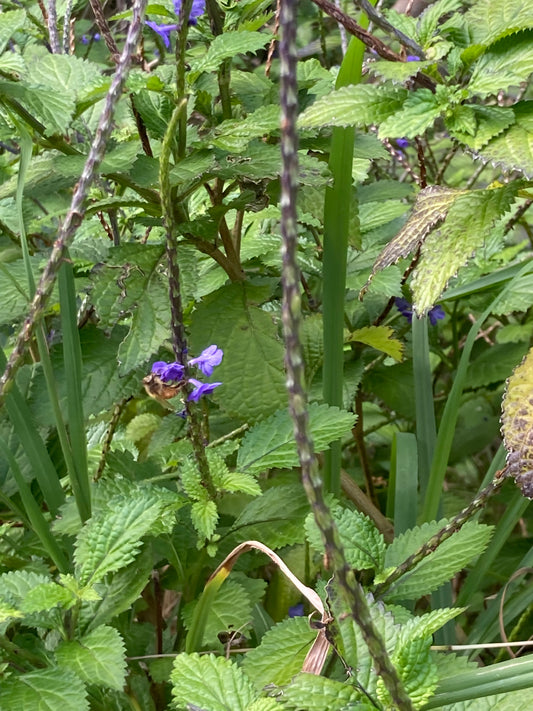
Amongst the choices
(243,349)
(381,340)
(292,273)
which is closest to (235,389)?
(243,349)

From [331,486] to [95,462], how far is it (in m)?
0.40

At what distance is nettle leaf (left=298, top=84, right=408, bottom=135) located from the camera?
0.94 metres

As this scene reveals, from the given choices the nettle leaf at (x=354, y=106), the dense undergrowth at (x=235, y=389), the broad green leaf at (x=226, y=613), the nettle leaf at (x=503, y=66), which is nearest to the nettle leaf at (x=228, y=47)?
the dense undergrowth at (x=235, y=389)

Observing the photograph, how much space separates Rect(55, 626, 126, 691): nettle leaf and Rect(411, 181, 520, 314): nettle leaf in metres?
0.50

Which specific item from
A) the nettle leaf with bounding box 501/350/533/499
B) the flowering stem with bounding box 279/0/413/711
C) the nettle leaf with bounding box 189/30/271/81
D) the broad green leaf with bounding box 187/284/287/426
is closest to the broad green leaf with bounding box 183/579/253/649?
the broad green leaf with bounding box 187/284/287/426

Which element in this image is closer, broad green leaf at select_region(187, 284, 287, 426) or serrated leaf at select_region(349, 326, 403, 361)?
broad green leaf at select_region(187, 284, 287, 426)

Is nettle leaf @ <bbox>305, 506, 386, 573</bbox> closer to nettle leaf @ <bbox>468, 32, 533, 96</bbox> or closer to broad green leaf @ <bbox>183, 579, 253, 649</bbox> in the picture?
broad green leaf @ <bbox>183, 579, 253, 649</bbox>

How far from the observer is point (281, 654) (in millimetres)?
935

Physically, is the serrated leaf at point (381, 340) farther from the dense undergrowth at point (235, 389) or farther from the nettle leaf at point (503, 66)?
the nettle leaf at point (503, 66)

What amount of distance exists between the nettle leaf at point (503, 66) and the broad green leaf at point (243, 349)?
Result: 17.7 inches

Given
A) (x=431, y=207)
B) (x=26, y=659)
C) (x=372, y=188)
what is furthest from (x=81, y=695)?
(x=372, y=188)

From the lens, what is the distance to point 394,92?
104 centimetres

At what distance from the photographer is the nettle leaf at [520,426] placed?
2.76 ft

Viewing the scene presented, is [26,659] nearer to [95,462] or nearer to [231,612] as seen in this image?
[231,612]
